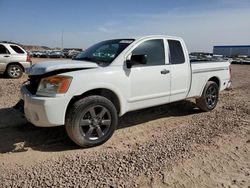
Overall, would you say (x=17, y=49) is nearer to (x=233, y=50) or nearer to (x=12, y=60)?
(x=12, y=60)

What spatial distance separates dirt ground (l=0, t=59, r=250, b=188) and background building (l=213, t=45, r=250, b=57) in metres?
71.6

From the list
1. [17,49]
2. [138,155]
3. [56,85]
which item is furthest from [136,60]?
[17,49]

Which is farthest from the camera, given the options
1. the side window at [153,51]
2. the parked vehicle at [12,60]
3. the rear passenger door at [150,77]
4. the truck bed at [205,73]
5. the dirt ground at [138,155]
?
the parked vehicle at [12,60]

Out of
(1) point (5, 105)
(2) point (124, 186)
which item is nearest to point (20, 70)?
(1) point (5, 105)

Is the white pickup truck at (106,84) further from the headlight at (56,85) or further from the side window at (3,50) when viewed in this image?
the side window at (3,50)

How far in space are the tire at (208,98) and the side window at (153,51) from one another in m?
1.85

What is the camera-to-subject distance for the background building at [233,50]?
244 feet

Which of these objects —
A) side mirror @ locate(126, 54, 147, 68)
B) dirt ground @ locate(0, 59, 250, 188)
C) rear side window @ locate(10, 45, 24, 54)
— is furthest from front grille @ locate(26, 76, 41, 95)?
rear side window @ locate(10, 45, 24, 54)

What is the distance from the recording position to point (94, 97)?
481cm

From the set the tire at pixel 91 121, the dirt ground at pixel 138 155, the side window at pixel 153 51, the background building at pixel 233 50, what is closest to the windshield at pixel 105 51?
the side window at pixel 153 51

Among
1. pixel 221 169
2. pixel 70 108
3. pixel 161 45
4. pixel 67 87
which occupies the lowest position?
pixel 221 169

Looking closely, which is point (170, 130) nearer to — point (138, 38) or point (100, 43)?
point (138, 38)

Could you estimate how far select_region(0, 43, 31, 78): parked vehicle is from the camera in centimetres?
1346

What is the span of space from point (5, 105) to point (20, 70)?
21.9 ft
